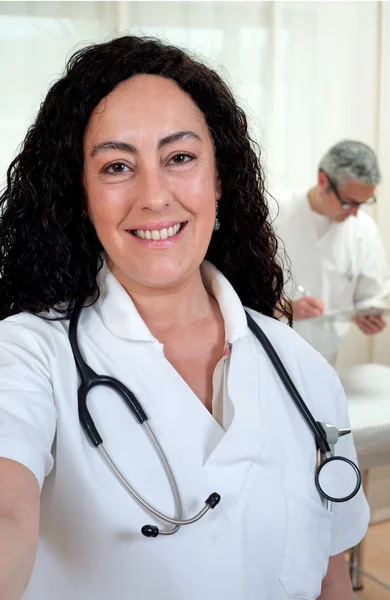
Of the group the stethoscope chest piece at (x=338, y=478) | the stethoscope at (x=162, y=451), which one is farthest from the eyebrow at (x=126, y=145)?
the stethoscope chest piece at (x=338, y=478)

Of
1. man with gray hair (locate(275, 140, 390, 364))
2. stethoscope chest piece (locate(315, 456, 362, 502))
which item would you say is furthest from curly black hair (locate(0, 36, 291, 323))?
man with gray hair (locate(275, 140, 390, 364))

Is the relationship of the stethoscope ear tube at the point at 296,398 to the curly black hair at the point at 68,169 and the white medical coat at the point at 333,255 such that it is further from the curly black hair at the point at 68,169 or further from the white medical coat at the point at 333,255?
the white medical coat at the point at 333,255

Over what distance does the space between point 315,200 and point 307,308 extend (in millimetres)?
737

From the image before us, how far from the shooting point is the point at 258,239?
123 cm

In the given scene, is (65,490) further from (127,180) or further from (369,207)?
(369,207)

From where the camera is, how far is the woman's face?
1007mm

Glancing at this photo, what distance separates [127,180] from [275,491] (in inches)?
17.1

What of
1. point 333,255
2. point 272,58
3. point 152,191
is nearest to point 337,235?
point 333,255

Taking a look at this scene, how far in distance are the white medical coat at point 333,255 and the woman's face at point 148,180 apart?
61.5 inches

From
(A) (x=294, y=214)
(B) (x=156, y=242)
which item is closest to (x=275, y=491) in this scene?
(B) (x=156, y=242)

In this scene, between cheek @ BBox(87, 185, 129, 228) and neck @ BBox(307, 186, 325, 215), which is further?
neck @ BBox(307, 186, 325, 215)

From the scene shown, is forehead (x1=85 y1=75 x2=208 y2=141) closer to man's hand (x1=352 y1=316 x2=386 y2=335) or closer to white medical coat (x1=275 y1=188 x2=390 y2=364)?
man's hand (x1=352 y1=316 x2=386 y2=335)

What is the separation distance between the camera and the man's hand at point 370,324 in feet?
6.85

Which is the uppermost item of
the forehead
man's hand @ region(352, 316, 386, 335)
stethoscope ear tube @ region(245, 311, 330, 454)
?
the forehead
